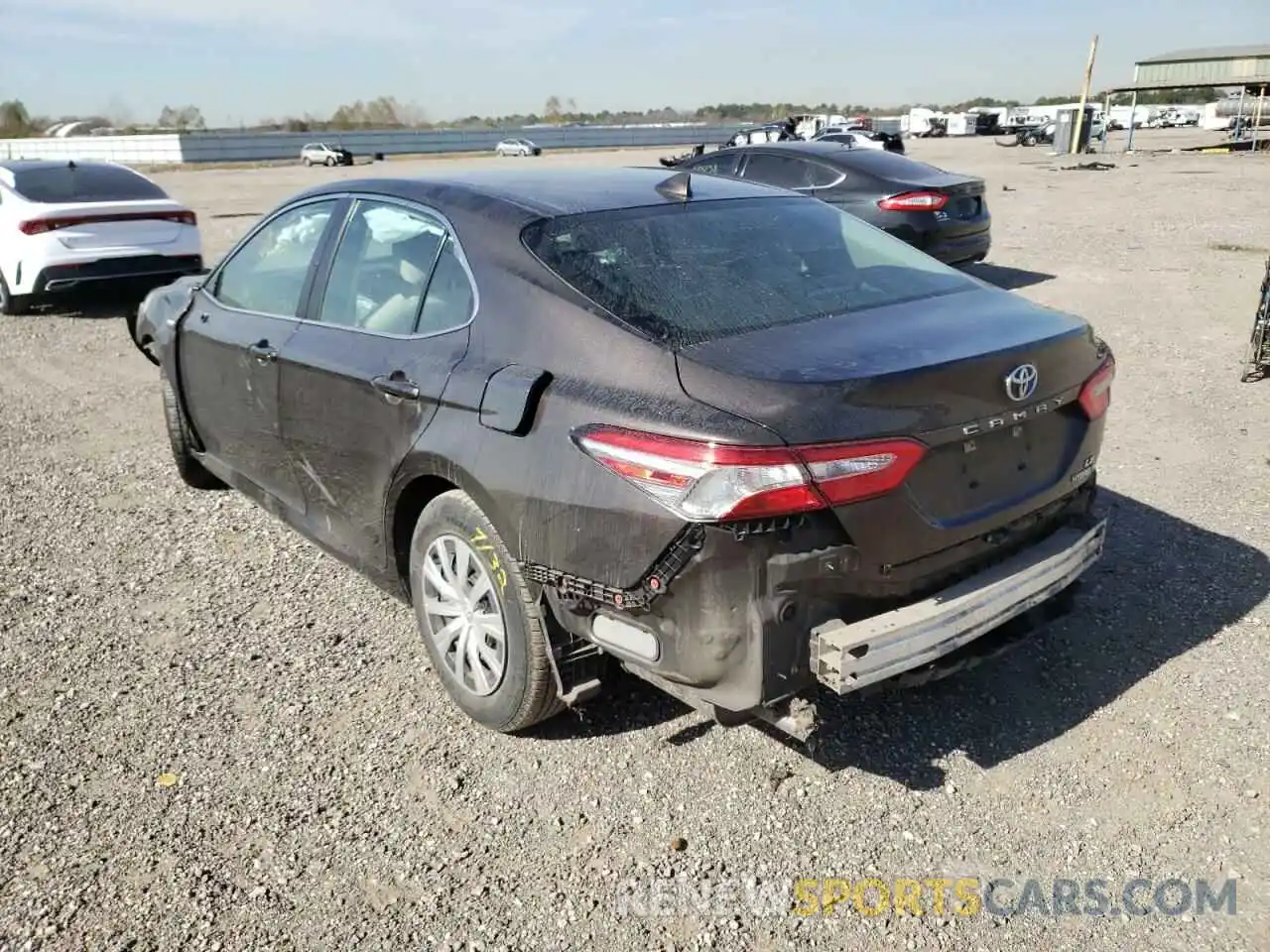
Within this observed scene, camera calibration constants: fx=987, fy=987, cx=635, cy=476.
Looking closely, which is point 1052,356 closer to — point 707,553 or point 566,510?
point 707,553

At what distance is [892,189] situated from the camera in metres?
9.83

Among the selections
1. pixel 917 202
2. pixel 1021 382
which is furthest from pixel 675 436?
pixel 917 202

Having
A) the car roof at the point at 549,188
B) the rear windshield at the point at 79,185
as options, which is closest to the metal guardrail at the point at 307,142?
the rear windshield at the point at 79,185

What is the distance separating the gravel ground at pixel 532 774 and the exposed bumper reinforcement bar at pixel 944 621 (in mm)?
559

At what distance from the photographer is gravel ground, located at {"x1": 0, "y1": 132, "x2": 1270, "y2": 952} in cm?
252

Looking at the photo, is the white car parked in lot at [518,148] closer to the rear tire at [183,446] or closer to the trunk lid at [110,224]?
the trunk lid at [110,224]

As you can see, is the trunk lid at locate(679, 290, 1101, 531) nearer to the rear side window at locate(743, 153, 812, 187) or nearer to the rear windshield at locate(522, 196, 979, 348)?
the rear windshield at locate(522, 196, 979, 348)

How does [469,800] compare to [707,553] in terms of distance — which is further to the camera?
[469,800]

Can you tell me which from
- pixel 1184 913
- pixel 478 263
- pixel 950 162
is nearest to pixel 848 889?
pixel 1184 913

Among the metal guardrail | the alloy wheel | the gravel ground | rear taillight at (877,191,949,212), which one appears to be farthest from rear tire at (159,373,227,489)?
the metal guardrail

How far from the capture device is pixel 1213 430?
5.96m

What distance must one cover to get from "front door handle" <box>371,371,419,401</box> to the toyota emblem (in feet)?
5.76

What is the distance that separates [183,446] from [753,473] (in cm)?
390

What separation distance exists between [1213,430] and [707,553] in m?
4.91
